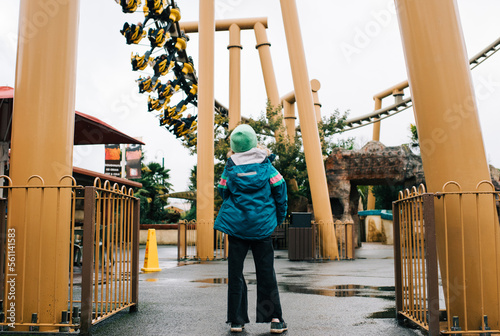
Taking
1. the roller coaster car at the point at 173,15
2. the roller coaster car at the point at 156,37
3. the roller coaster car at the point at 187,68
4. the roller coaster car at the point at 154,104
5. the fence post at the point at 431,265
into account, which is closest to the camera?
the fence post at the point at 431,265

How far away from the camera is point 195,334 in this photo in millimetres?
4328

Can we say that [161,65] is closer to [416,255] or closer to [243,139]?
[243,139]

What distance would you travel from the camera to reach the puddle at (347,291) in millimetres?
6910

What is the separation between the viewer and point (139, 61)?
1572 cm

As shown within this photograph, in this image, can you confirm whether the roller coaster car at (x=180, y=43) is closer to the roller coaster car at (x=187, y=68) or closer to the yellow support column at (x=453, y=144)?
the roller coaster car at (x=187, y=68)

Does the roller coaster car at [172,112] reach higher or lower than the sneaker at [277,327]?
higher

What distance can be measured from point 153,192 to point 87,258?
35.8 m

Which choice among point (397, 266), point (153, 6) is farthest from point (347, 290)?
point (153, 6)

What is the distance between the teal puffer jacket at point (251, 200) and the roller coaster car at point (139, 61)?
1196cm

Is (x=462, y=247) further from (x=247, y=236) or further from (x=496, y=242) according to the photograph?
(x=247, y=236)

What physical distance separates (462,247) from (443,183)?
653mm

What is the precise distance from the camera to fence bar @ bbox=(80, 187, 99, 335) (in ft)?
13.4

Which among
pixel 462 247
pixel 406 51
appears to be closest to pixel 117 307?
pixel 462 247

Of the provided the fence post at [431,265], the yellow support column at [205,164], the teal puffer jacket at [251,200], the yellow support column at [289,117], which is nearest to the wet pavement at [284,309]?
the fence post at [431,265]
